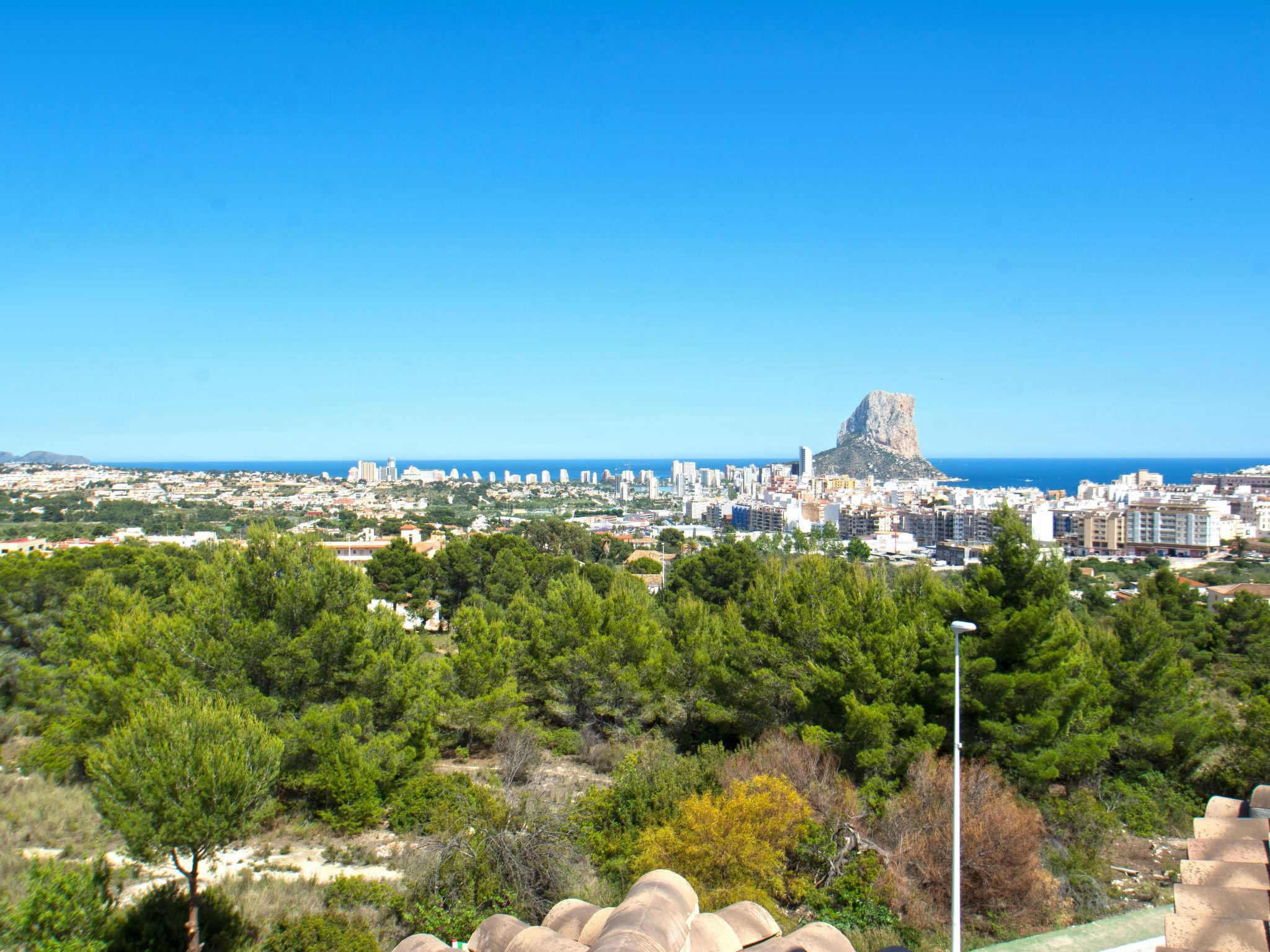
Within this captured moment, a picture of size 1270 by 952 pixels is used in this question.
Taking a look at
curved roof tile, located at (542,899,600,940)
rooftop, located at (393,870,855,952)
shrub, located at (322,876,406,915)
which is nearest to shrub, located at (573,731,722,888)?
shrub, located at (322,876,406,915)

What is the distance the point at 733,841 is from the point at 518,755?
4702mm

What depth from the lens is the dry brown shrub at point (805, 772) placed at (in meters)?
9.41

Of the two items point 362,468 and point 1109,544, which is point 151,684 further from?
point 362,468

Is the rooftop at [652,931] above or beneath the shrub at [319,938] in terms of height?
above

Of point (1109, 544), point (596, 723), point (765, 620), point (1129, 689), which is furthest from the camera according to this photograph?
point (1109, 544)

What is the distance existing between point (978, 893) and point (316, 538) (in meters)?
10.3

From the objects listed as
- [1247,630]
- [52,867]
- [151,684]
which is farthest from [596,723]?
[1247,630]

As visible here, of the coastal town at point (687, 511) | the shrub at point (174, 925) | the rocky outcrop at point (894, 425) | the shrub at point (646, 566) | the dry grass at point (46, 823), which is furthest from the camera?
the rocky outcrop at point (894, 425)

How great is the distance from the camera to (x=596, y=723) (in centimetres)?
1570

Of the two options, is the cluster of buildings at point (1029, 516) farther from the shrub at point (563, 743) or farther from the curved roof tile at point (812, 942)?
the curved roof tile at point (812, 942)

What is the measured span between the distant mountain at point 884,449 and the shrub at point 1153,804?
161m

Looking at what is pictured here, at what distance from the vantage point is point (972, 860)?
27.9 ft

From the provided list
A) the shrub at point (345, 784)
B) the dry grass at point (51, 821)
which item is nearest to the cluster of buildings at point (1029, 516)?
the shrub at point (345, 784)

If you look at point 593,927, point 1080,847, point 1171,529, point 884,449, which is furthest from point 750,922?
point 884,449
